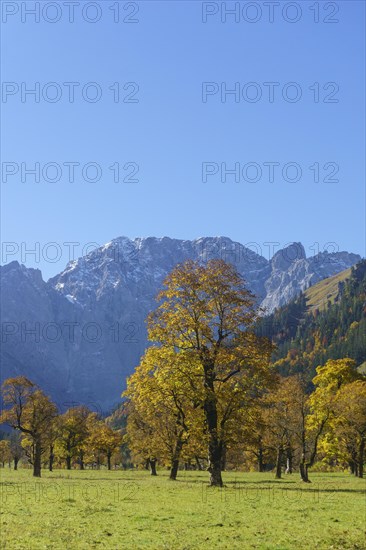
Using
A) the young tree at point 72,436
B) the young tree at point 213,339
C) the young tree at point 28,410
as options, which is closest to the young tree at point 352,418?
the young tree at point 213,339

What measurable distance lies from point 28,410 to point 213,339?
4189 centimetres

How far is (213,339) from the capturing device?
42.6 meters

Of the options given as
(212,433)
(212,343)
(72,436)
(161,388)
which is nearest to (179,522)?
(212,433)

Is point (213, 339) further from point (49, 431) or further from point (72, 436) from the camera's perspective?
point (72, 436)

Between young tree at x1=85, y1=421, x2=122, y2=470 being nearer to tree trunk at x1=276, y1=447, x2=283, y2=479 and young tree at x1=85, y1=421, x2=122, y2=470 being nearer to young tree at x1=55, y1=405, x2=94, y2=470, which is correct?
young tree at x1=55, y1=405, x2=94, y2=470

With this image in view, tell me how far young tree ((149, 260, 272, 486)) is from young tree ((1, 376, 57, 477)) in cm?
3630

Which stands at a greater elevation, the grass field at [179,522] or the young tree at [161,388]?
the young tree at [161,388]

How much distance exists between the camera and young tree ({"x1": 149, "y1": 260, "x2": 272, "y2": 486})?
41.3 meters

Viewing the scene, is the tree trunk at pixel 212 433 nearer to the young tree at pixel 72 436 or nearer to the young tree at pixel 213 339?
the young tree at pixel 213 339

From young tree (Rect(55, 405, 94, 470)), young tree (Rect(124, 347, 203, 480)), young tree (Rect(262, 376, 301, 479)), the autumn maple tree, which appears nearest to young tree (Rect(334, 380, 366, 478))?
young tree (Rect(262, 376, 301, 479))

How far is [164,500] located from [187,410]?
1159 cm

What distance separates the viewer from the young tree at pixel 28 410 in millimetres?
71812

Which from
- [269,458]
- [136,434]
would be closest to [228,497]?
[136,434]

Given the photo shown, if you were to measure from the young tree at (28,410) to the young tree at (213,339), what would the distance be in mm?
36303
